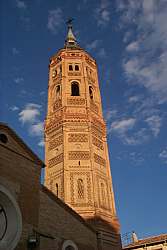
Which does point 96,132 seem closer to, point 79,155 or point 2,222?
point 79,155

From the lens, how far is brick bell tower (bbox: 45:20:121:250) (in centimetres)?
1895

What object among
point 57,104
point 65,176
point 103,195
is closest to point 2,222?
point 65,176

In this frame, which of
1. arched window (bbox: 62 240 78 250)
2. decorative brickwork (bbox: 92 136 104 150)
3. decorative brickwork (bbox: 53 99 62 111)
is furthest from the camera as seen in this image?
decorative brickwork (bbox: 53 99 62 111)

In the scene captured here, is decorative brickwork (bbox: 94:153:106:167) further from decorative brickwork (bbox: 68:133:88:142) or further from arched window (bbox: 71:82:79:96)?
arched window (bbox: 71:82:79:96)

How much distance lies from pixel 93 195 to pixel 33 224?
7.68 meters

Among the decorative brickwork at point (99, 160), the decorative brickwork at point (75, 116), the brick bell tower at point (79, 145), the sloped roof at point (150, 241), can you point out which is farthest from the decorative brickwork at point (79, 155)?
the sloped roof at point (150, 241)

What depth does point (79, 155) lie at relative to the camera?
20656mm

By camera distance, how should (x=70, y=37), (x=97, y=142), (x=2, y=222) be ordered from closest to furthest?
(x=2, y=222)
(x=97, y=142)
(x=70, y=37)

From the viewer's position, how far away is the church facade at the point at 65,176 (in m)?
11.6

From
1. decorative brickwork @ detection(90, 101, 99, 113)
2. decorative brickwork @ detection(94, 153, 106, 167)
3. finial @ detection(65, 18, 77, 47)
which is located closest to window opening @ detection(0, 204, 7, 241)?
decorative brickwork @ detection(94, 153, 106, 167)

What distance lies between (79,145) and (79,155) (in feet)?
2.51

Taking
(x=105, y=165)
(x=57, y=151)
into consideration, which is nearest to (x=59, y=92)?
(x=57, y=151)

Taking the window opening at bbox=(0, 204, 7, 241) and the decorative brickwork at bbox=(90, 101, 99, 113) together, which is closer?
the window opening at bbox=(0, 204, 7, 241)

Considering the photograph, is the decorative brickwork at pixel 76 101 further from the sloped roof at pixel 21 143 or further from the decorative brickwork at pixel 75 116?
the sloped roof at pixel 21 143
